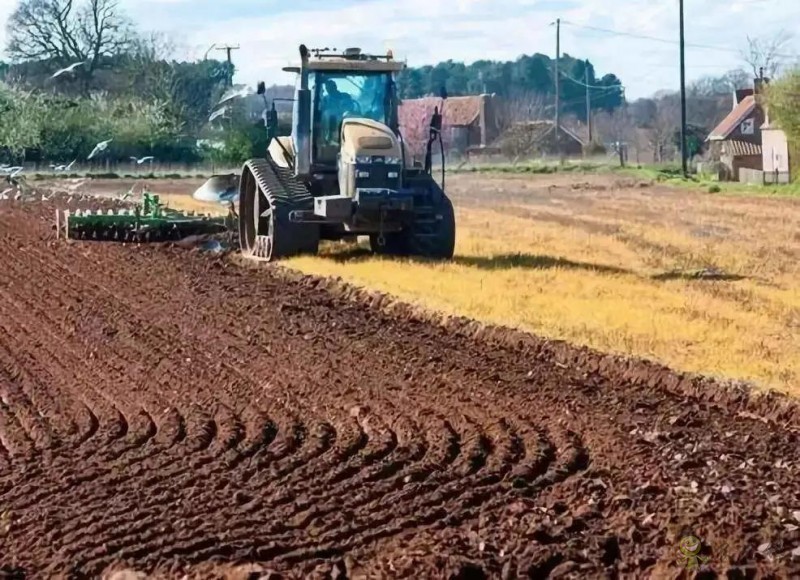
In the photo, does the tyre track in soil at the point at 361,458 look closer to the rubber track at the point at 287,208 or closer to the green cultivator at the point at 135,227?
the rubber track at the point at 287,208

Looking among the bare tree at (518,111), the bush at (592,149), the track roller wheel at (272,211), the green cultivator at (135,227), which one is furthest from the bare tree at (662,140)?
the track roller wheel at (272,211)

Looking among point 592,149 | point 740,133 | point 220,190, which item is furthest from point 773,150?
point 220,190

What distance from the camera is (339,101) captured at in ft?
59.0

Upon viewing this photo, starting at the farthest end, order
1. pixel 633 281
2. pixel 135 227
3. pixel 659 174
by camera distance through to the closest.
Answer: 1. pixel 659 174
2. pixel 135 227
3. pixel 633 281

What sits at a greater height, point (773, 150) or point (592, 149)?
point (592, 149)

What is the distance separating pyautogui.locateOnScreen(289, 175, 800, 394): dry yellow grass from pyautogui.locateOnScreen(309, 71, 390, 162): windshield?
156 cm

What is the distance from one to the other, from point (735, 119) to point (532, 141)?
12.7 metres

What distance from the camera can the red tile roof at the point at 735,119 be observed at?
67.2m

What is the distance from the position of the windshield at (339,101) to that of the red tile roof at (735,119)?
51589 mm

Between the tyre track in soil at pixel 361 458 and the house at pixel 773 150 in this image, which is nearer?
the tyre track in soil at pixel 361 458

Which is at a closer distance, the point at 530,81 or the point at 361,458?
the point at 361,458

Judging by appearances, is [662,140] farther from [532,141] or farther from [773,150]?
[773,150]

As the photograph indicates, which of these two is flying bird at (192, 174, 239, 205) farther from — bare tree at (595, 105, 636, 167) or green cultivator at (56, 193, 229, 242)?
bare tree at (595, 105, 636, 167)

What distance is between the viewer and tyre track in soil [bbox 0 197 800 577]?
6.16 metres
